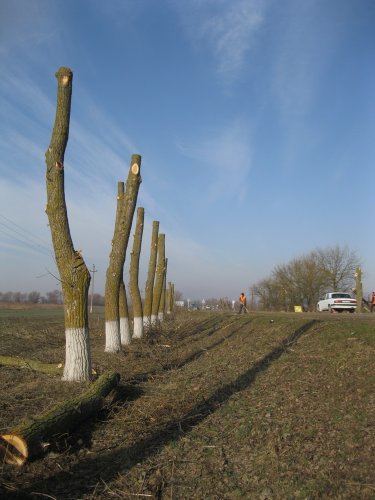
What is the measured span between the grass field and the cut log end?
0.09 m

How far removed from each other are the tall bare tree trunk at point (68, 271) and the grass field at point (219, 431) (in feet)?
1.67

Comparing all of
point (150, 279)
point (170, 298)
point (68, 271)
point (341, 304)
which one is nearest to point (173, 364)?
point (68, 271)

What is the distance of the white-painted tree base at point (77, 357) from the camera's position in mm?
7863

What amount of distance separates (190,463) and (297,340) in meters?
7.44

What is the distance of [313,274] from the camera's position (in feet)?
174

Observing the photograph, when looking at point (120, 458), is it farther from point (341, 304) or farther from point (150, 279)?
point (341, 304)

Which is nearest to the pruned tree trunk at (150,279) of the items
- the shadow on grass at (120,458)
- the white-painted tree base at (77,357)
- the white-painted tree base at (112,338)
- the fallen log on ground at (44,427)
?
the white-painted tree base at (112,338)

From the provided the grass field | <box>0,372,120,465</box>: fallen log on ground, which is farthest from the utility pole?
<box>0,372,120,465</box>: fallen log on ground

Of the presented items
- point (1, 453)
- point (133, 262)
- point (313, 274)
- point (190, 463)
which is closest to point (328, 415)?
point (190, 463)

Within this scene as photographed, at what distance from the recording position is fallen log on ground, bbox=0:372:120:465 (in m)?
4.41

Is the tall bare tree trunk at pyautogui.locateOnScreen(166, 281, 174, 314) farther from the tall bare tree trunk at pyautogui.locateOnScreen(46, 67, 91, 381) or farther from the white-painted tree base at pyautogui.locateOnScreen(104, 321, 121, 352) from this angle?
the tall bare tree trunk at pyautogui.locateOnScreen(46, 67, 91, 381)

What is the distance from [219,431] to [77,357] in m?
3.29

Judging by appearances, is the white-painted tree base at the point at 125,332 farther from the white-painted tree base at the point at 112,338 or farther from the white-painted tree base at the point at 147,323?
the white-painted tree base at the point at 147,323

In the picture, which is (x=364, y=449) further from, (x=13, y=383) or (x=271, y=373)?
(x=13, y=383)
